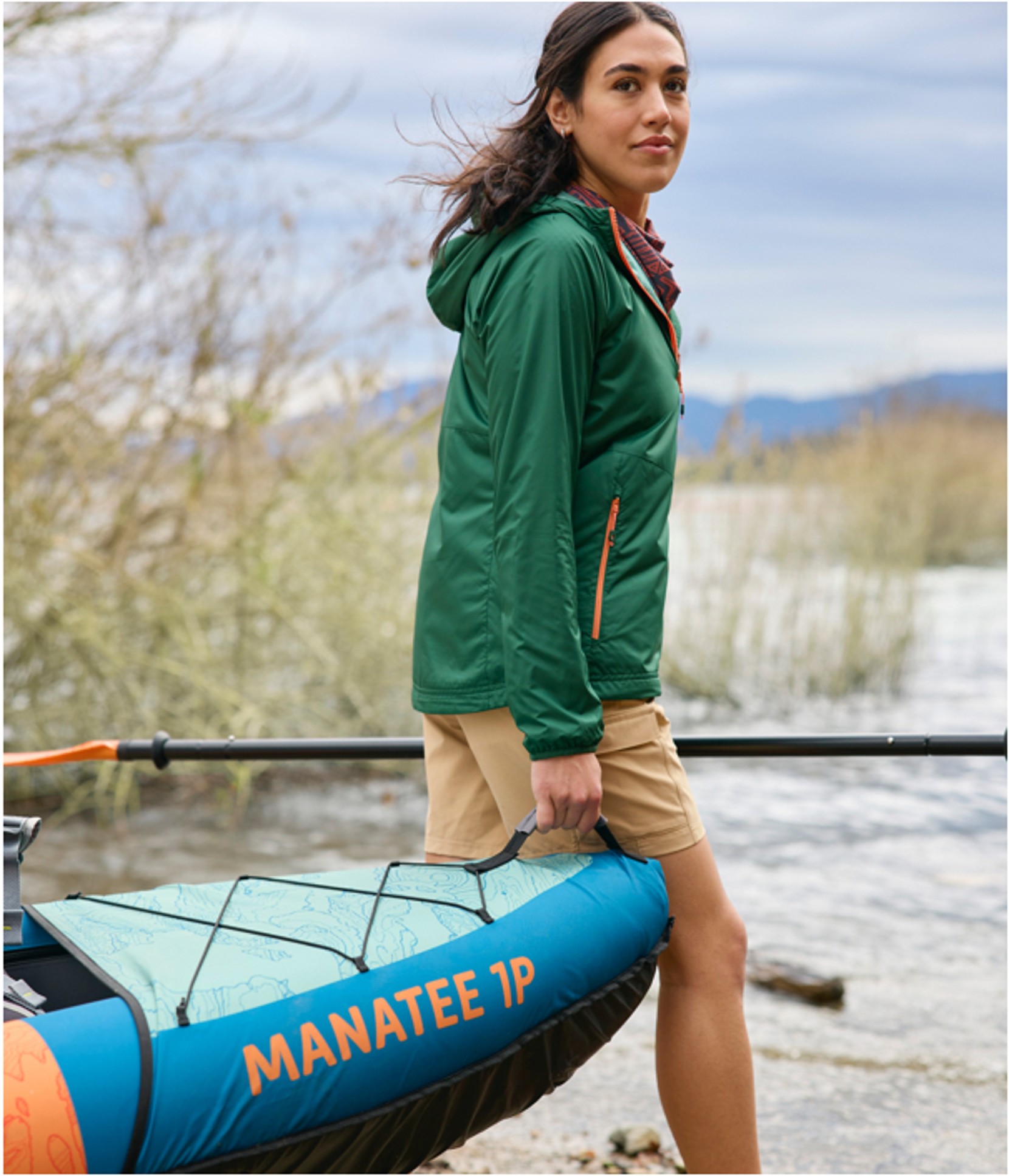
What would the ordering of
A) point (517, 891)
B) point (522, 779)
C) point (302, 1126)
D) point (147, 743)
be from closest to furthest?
point (302, 1126) < point (517, 891) < point (522, 779) < point (147, 743)

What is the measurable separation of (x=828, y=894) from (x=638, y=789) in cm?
363

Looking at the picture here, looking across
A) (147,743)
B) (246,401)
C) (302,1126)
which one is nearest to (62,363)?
A: (246,401)

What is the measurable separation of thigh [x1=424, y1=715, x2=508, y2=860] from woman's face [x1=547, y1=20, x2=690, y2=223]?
0.81m

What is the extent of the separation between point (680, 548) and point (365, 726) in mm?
2928

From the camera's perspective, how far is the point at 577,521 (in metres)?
1.69

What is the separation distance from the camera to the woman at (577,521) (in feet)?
5.28

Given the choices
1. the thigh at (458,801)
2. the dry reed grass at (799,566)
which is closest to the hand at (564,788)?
the thigh at (458,801)

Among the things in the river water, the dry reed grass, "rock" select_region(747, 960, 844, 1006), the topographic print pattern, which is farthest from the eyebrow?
the dry reed grass

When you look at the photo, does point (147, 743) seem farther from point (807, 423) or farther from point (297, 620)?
point (807, 423)

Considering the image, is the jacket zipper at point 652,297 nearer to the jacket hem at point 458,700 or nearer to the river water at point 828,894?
the jacket hem at point 458,700

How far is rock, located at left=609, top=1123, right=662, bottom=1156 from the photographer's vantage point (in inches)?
99.3

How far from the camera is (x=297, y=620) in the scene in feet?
19.4

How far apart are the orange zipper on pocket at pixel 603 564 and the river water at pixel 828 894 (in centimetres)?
133

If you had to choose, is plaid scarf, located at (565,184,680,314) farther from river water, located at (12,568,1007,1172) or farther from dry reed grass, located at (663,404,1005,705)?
dry reed grass, located at (663,404,1005,705)
